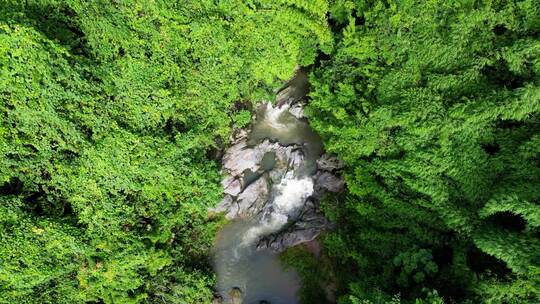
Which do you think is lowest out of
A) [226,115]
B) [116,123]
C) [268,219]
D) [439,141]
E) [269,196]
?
[116,123]

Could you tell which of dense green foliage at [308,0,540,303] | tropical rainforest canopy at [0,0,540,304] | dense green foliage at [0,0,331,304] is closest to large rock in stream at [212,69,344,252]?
tropical rainforest canopy at [0,0,540,304]

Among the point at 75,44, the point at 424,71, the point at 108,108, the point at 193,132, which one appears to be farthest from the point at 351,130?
the point at 75,44


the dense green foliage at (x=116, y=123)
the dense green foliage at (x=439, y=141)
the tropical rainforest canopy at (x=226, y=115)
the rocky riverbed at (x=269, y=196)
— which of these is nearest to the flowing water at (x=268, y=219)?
the rocky riverbed at (x=269, y=196)

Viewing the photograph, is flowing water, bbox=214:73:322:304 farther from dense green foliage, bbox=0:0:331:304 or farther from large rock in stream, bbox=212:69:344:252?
dense green foliage, bbox=0:0:331:304

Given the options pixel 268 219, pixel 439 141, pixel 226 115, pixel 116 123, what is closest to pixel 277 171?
pixel 268 219

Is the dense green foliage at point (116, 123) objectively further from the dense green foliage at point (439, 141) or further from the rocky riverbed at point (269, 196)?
the rocky riverbed at point (269, 196)

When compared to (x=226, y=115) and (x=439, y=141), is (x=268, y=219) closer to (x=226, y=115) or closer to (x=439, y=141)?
(x=226, y=115)

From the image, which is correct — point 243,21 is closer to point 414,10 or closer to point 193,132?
point 193,132
